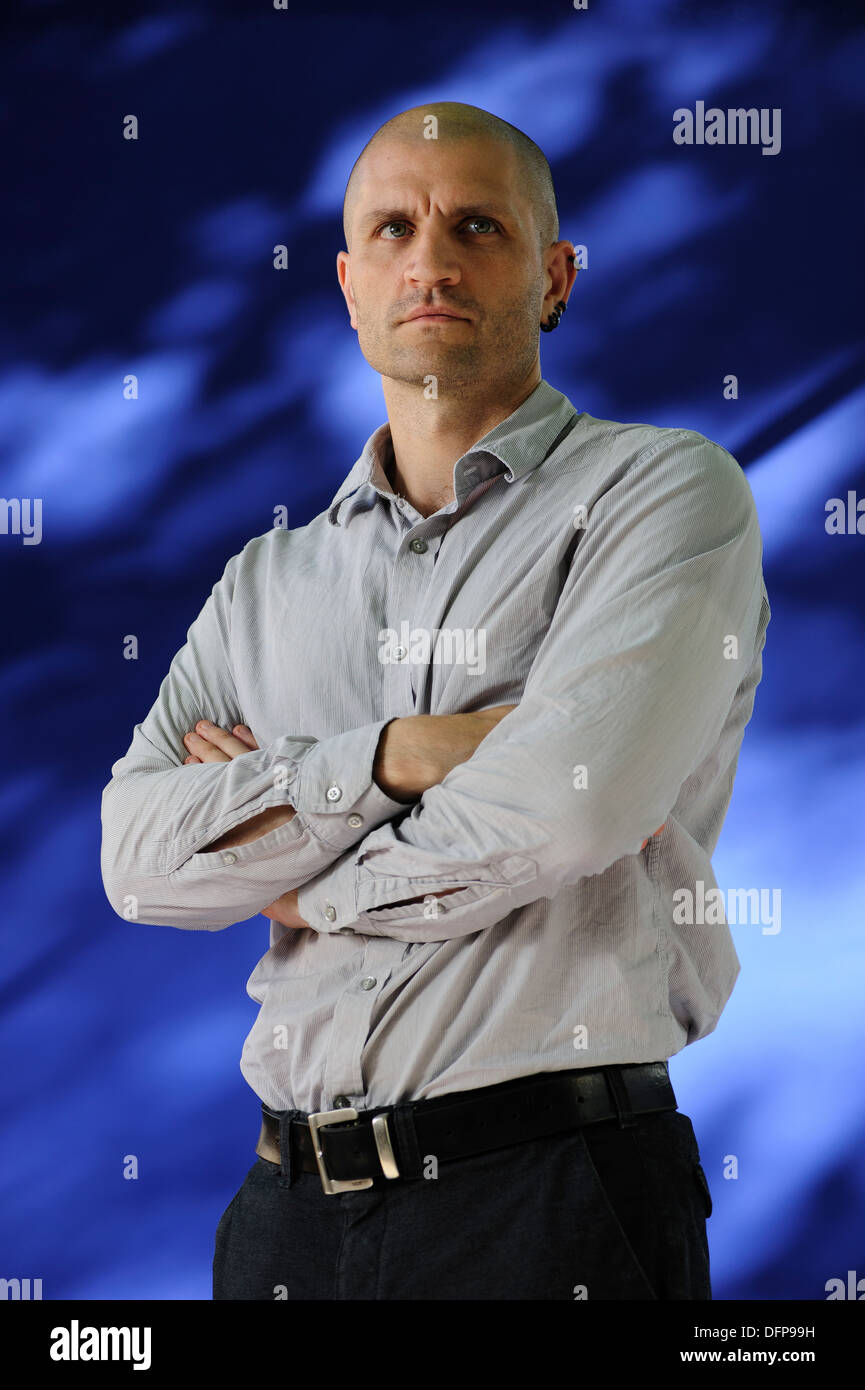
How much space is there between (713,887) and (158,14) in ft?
7.73

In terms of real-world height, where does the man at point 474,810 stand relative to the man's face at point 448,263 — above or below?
below

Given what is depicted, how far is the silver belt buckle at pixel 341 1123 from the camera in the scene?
1.54 m

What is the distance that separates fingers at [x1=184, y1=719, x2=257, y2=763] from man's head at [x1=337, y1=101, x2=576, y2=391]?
1.56 ft

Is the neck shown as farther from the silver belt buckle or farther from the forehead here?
the silver belt buckle

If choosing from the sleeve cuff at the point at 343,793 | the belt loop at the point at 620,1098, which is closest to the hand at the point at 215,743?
the sleeve cuff at the point at 343,793

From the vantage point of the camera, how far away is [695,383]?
3.17 meters

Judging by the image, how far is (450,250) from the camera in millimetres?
1787

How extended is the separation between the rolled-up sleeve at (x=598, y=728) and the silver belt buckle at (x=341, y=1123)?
0.19 m

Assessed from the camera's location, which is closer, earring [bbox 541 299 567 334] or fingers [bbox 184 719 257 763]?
fingers [bbox 184 719 257 763]

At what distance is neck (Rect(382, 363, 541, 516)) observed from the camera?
185cm

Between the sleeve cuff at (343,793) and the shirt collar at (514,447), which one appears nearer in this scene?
the sleeve cuff at (343,793)

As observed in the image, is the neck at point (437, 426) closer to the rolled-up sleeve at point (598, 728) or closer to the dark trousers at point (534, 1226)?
the rolled-up sleeve at point (598, 728)

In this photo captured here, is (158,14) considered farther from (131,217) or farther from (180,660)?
(180,660)

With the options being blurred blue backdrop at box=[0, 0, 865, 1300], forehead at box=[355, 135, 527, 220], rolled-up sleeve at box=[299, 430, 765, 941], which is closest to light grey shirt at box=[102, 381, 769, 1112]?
rolled-up sleeve at box=[299, 430, 765, 941]
